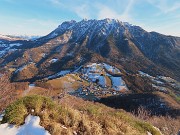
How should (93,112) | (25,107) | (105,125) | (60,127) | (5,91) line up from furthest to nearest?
(5,91) → (93,112) → (105,125) → (25,107) → (60,127)

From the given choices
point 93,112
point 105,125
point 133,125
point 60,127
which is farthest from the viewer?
point 133,125

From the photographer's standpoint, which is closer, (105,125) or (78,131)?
(78,131)

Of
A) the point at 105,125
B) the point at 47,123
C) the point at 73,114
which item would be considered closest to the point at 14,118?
the point at 47,123

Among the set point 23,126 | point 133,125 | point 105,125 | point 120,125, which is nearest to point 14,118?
point 23,126

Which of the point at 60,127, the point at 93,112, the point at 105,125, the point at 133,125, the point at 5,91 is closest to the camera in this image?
the point at 60,127

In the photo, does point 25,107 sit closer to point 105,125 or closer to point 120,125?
point 105,125

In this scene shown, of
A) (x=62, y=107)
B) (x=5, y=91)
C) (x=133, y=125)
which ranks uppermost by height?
(x=62, y=107)

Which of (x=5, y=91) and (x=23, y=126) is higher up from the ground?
(x=23, y=126)

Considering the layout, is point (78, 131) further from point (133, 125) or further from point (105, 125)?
point (133, 125)

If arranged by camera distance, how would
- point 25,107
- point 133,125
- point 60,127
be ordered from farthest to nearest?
point 133,125 → point 25,107 → point 60,127
